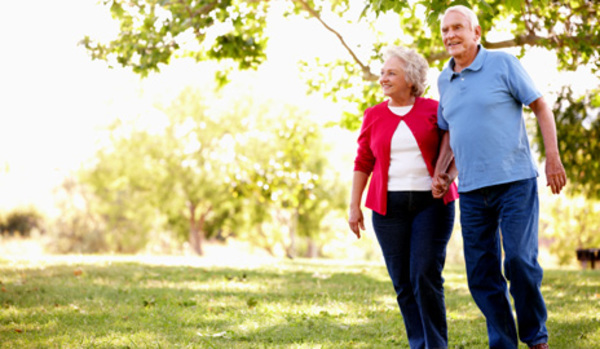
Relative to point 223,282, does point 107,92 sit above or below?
above

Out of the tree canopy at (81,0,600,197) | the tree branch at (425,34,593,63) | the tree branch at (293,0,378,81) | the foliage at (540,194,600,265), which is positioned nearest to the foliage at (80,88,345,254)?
the foliage at (540,194,600,265)

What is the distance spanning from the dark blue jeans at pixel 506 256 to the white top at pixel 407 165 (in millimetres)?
298

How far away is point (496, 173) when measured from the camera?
400cm

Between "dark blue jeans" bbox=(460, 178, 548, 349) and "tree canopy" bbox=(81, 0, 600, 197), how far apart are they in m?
4.40

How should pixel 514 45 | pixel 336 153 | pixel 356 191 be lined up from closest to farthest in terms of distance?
pixel 356 191 < pixel 514 45 < pixel 336 153

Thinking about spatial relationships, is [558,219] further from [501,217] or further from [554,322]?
[501,217]

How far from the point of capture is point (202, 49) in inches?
451

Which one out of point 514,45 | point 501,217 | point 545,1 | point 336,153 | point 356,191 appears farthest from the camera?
point 336,153

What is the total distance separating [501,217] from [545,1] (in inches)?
105

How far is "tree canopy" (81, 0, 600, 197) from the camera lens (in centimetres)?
942

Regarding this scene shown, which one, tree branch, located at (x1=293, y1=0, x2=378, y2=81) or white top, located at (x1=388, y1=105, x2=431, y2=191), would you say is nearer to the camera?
white top, located at (x1=388, y1=105, x2=431, y2=191)

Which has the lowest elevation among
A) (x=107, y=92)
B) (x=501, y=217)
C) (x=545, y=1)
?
(x=501, y=217)

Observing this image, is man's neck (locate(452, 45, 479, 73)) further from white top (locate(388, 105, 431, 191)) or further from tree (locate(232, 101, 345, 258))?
tree (locate(232, 101, 345, 258))

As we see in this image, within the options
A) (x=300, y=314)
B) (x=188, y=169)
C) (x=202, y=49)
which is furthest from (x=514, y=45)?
(x=188, y=169)
